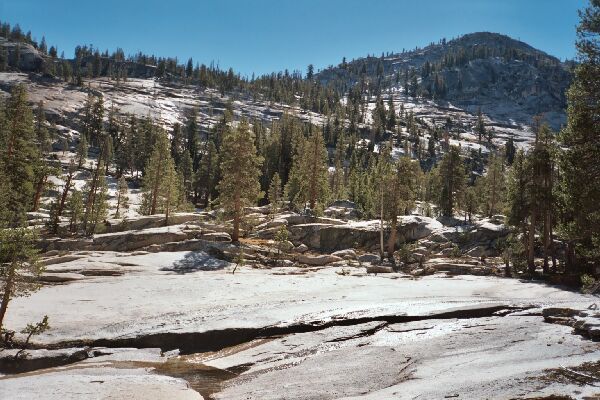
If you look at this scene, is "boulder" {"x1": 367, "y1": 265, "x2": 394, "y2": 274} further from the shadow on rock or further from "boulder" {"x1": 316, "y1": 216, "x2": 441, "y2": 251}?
the shadow on rock

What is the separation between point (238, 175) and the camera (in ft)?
131

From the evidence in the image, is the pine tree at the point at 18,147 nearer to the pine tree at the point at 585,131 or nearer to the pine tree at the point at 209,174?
the pine tree at the point at 209,174

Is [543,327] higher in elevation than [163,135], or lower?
lower

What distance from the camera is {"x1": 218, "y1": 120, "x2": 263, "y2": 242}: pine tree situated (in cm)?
4006

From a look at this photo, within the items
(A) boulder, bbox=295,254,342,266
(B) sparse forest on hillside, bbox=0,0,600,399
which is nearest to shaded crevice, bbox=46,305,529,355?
(B) sparse forest on hillside, bbox=0,0,600,399

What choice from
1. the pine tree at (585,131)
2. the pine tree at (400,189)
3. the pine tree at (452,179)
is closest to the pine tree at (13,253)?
the pine tree at (585,131)

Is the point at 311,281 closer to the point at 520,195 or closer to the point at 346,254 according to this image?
the point at 346,254

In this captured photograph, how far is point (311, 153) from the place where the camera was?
5769 centimetres

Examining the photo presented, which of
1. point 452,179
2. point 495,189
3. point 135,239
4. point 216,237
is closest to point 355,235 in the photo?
point 216,237

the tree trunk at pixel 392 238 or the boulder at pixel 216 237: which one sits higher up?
the tree trunk at pixel 392 238

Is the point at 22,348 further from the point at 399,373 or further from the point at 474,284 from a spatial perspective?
the point at 474,284

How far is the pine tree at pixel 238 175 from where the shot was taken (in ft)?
131

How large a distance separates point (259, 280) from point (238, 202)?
1473 cm

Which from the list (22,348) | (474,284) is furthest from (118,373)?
(474,284)
